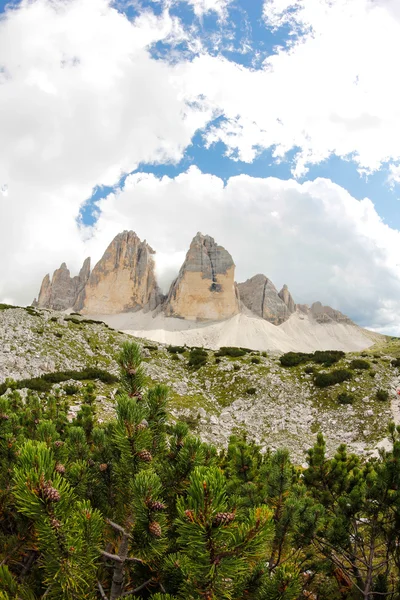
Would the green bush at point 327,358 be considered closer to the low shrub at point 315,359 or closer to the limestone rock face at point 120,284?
the low shrub at point 315,359

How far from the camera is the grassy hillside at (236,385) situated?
21969 millimetres

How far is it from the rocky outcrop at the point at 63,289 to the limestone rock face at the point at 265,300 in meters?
75.3

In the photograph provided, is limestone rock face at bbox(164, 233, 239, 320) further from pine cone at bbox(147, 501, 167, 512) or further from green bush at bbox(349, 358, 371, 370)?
pine cone at bbox(147, 501, 167, 512)

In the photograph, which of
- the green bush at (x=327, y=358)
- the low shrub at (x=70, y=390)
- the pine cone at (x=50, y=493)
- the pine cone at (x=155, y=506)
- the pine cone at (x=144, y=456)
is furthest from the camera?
the green bush at (x=327, y=358)

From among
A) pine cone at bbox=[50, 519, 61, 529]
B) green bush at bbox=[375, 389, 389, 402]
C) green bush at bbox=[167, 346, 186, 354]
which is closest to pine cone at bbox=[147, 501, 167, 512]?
pine cone at bbox=[50, 519, 61, 529]

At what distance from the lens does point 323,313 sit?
157625 millimetres

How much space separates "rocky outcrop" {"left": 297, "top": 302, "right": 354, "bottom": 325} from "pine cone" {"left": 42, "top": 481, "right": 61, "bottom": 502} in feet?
533

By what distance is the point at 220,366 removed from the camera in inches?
1238

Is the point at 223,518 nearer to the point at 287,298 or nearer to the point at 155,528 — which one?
the point at 155,528

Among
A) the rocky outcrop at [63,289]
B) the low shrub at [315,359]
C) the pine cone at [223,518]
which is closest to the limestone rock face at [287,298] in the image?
the rocky outcrop at [63,289]

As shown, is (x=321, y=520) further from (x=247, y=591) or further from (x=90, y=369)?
(x=90, y=369)

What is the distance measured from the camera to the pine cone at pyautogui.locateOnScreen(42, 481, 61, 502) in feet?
5.10

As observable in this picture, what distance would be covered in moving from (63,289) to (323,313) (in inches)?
4863

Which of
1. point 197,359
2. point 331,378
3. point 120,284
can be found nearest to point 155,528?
point 331,378
